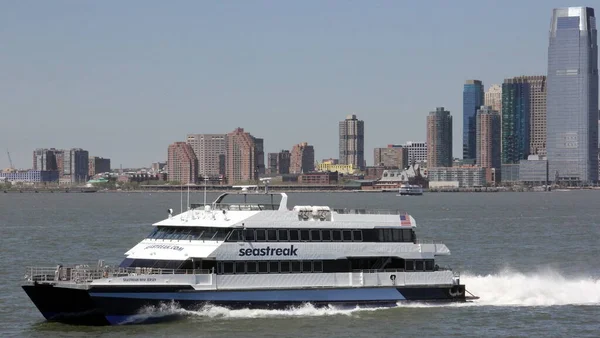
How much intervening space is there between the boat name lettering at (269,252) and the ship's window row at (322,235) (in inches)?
11.4

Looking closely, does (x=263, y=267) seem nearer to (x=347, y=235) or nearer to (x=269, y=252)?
(x=269, y=252)

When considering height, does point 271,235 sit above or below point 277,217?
below

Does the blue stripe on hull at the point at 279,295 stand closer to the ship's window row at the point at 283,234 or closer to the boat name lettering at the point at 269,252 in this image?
the boat name lettering at the point at 269,252

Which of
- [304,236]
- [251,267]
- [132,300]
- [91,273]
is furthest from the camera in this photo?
[304,236]

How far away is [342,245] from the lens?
35844mm

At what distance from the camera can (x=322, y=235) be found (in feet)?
117

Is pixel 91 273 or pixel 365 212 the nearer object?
pixel 91 273

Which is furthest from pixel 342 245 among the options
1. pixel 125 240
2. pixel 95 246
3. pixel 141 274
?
pixel 125 240

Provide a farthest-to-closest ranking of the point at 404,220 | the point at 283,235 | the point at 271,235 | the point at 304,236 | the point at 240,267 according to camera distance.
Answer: the point at 404,220 < the point at 304,236 < the point at 283,235 < the point at 271,235 < the point at 240,267

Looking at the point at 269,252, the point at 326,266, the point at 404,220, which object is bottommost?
the point at 326,266

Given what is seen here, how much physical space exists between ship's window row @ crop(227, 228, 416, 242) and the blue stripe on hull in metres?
1.63

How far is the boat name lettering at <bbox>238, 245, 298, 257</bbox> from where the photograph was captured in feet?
112

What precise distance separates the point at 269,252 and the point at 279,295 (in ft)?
4.47

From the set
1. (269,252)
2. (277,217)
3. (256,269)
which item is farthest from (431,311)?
(256,269)
